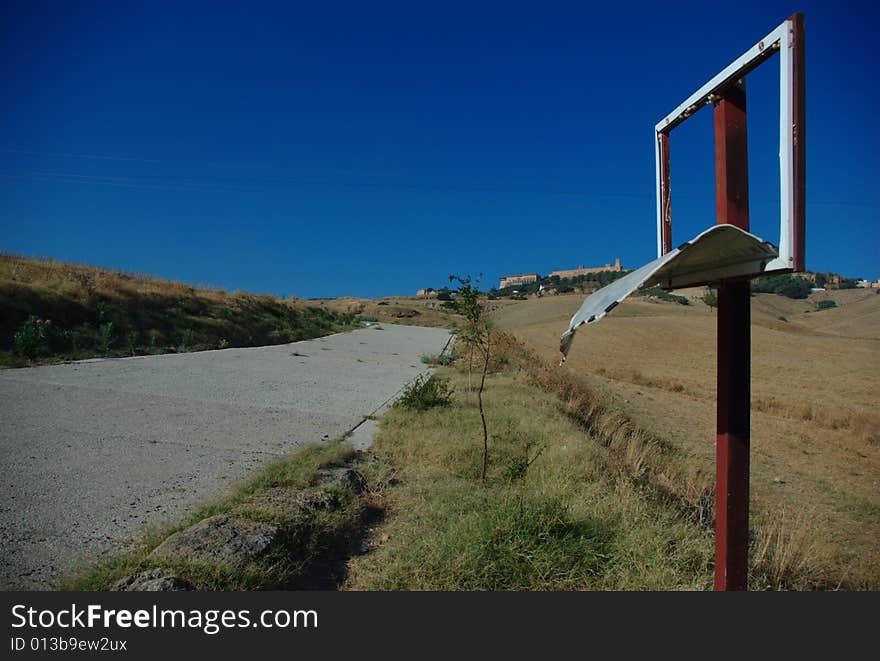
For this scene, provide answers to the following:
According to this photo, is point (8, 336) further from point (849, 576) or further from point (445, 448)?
point (849, 576)

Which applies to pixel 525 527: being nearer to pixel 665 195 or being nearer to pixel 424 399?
pixel 665 195

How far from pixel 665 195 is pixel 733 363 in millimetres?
1555

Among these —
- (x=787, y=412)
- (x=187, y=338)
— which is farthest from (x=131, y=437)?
(x=787, y=412)

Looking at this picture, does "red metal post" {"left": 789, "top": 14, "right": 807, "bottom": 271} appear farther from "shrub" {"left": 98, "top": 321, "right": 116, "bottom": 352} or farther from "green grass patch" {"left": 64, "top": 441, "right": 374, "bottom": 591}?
"shrub" {"left": 98, "top": 321, "right": 116, "bottom": 352}

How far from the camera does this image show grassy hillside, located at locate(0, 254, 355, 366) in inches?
510

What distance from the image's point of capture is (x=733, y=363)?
10.3 feet

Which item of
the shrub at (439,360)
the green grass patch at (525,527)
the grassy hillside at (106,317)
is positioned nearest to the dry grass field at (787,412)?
the green grass patch at (525,527)

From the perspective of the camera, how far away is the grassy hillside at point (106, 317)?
42.5 ft

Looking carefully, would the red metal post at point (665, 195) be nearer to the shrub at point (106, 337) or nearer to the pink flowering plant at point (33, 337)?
the pink flowering plant at point (33, 337)

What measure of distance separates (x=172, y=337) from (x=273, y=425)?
1085cm

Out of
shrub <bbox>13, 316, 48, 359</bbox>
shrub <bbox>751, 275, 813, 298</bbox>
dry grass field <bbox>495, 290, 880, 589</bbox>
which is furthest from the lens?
shrub <bbox>751, 275, 813, 298</bbox>

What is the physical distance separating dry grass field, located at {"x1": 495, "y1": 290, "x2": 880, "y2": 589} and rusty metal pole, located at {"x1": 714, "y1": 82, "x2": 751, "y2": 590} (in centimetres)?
186

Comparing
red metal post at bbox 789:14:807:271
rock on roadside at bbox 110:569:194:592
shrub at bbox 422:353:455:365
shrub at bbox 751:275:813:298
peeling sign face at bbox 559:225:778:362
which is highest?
shrub at bbox 751:275:813:298

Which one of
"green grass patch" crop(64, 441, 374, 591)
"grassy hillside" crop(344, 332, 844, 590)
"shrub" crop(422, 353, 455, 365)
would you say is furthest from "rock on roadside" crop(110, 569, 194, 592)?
"shrub" crop(422, 353, 455, 365)
